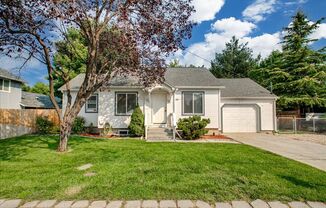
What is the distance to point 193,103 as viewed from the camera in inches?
555

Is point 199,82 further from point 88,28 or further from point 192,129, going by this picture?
point 88,28

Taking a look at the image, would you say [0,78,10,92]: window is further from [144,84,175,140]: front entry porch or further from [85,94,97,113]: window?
[144,84,175,140]: front entry porch

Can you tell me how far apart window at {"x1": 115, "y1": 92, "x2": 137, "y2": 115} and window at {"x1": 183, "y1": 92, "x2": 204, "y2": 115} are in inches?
137

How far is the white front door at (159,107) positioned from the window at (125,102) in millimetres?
1372

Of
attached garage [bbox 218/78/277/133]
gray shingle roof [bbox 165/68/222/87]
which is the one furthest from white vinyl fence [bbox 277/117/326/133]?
gray shingle roof [bbox 165/68/222/87]

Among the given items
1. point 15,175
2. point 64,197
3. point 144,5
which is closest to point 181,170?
point 64,197

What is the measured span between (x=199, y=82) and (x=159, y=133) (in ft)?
A: 15.6

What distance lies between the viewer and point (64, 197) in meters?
3.80

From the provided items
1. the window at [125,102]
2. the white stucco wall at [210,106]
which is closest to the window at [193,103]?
the white stucco wall at [210,106]

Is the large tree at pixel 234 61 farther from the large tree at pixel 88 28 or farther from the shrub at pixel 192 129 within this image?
the large tree at pixel 88 28

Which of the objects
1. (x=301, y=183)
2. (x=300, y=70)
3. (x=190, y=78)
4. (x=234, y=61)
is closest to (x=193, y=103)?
(x=190, y=78)

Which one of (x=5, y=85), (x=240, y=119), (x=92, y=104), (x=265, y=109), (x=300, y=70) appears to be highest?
(x=300, y=70)

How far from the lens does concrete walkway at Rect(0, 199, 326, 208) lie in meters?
3.49

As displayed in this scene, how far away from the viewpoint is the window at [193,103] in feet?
46.0
